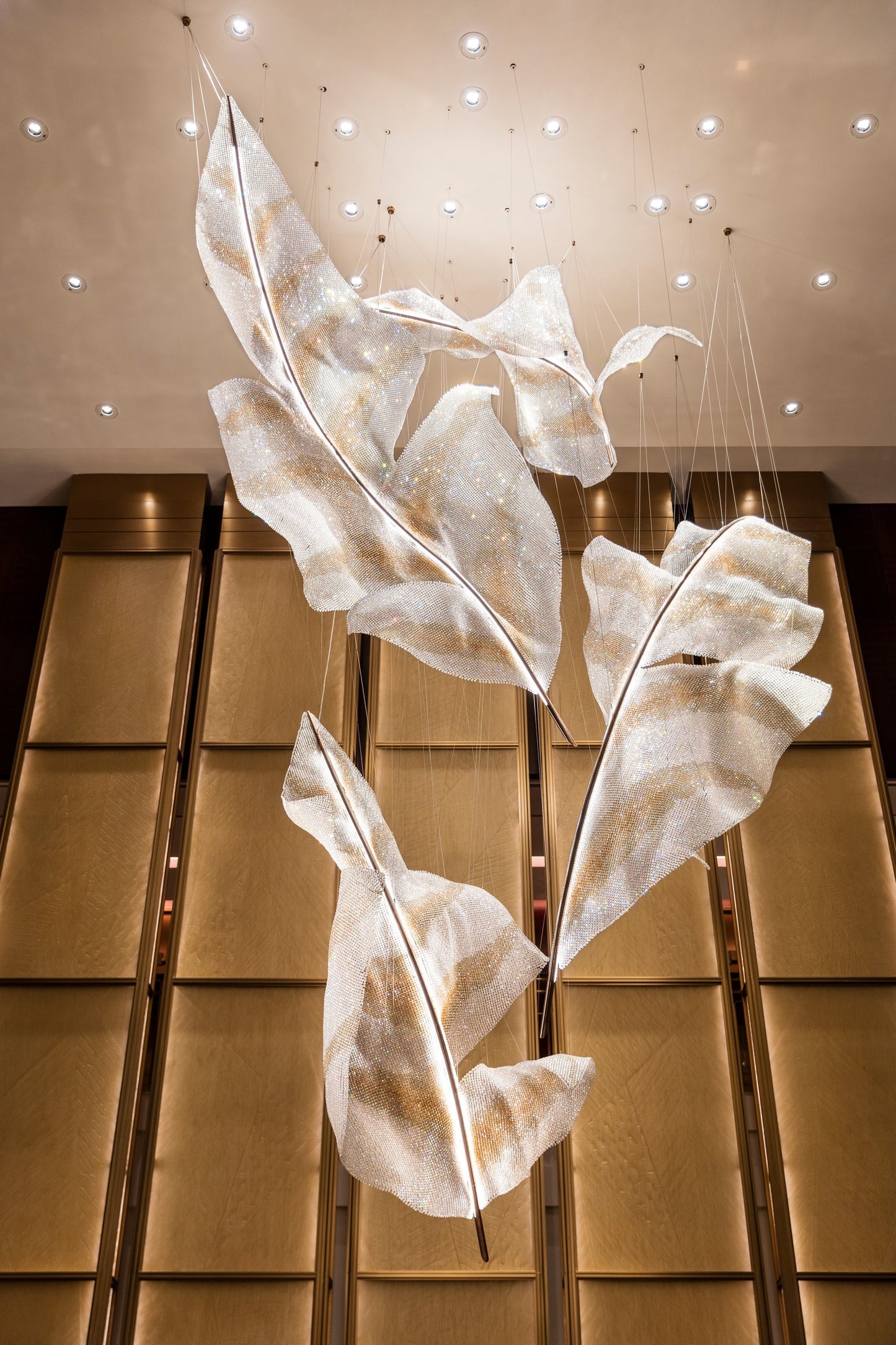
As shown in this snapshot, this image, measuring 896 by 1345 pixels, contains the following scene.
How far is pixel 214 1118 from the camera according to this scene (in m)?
4.45

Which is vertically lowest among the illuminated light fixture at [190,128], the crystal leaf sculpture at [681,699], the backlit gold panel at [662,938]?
the crystal leaf sculpture at [681,699]

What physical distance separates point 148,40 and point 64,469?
255cm

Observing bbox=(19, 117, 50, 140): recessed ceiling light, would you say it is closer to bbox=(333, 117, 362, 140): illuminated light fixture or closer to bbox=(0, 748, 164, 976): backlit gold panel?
bbox=(333, 117, 362, 140): illuminated light fixture

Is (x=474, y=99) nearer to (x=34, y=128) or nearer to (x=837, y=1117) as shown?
(x=34, y=128)

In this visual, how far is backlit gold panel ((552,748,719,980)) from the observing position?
476 cm

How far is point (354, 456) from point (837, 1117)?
367 centimetres

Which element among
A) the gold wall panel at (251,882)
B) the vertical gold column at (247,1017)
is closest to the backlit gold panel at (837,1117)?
the vertical gold column at (247,1017)

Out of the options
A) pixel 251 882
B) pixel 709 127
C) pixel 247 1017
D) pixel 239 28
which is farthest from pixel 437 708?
pixel 239 28

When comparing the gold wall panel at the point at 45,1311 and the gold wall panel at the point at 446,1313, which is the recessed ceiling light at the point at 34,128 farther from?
the gold wall panel at the point at 446,1313

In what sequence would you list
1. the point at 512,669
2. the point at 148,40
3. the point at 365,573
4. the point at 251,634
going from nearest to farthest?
1. the point at 512,669
2. the point at 365,573
3. the point at 148,40
4. the point at 251,634

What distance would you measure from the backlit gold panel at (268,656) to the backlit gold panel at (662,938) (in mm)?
1415

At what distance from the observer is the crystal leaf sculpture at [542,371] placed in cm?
254

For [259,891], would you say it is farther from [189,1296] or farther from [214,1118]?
[189,1296]

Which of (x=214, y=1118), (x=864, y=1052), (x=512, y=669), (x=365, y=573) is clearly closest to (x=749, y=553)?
(x=512, y=669)
